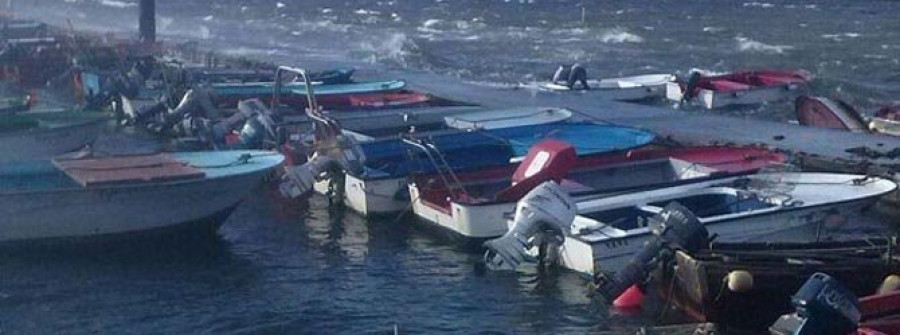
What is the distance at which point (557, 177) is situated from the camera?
61.4 feet

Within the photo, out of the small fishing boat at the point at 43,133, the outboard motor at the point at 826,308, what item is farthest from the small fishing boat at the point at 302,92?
the outboard motor at the point at 826,308

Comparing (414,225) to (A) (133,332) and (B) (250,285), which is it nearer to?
(B) (250,285)

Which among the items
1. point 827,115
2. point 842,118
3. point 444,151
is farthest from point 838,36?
point 444,151

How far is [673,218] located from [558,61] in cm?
2946

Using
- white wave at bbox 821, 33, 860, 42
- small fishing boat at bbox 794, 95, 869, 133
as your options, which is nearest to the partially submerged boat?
small fishing boat at bbox 794, 95, 869, 133

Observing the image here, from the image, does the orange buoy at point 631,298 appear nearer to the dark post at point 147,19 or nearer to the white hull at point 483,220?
the white hull at point 483,220

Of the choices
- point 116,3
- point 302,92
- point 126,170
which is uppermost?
point 302,92

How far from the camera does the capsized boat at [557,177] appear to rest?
18.1 m

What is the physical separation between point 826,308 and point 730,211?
5.89 m

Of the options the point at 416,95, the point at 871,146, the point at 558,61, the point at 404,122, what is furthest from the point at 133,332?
the point at 558,61

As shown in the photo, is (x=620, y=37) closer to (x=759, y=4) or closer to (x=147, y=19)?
(x=147, y=19)

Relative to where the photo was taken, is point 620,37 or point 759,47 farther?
point 620,37

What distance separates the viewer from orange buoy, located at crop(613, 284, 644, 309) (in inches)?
603

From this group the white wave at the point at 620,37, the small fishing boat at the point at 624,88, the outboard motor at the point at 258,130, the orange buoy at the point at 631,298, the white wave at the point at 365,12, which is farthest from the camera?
the white wave at the point at 365,12
